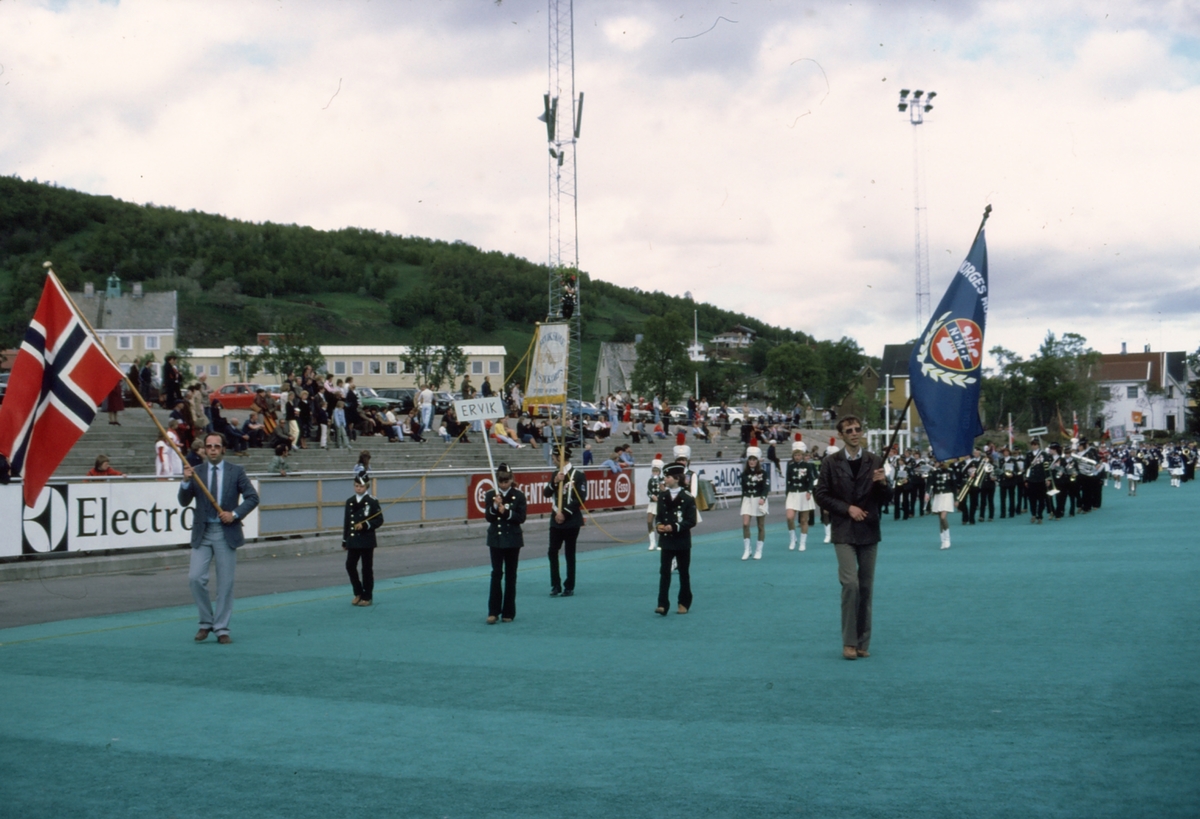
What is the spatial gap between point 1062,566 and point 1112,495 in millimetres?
33738

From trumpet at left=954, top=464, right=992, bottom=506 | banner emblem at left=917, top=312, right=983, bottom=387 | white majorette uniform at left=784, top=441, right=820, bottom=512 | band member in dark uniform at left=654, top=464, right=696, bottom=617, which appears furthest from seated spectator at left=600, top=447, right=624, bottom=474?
band member in dark uniform at left=654, top=464, right=696, bottom=617

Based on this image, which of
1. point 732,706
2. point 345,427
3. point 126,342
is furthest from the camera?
point 126,342

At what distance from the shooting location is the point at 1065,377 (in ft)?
341

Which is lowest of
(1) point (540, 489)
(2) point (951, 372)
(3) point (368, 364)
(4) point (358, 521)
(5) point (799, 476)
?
(1) point (540, 489)

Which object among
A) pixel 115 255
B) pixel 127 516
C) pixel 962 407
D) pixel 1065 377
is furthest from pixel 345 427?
pixel 115 255

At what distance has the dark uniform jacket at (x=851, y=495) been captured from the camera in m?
9.98

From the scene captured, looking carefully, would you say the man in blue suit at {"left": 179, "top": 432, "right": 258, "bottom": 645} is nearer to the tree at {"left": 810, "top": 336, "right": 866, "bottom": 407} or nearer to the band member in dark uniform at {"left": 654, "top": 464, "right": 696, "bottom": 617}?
the band member in dark uniform at {"left": 654, "top": 464, "right": 696, "bottom": 617}

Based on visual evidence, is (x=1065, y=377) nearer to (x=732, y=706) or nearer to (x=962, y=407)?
(x=962, y=407)

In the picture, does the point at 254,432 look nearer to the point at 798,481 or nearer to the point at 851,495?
the point at 798,481

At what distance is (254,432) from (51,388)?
17451mm

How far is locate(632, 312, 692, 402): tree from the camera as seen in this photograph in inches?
3927

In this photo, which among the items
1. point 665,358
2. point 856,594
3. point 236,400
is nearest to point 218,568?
point 856,594

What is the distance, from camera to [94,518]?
1875 centimetres

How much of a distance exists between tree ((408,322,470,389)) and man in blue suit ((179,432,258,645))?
8294 cm
